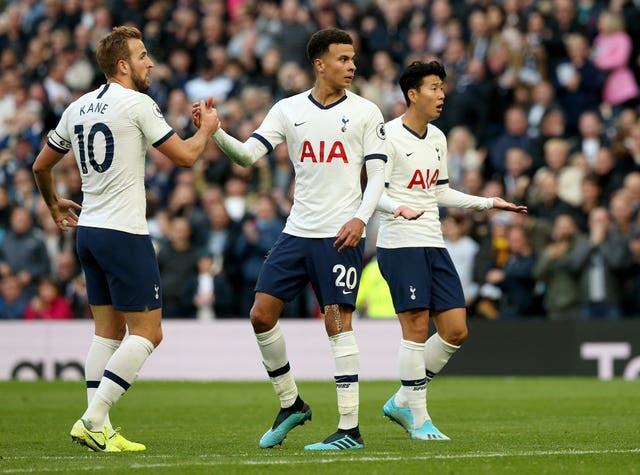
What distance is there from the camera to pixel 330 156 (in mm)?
9211

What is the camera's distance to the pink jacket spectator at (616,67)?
20.2 metres

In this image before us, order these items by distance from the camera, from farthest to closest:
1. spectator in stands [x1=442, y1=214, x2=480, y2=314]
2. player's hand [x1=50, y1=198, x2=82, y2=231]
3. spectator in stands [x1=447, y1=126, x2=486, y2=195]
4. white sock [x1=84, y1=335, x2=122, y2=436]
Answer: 1. spectator in stands [x1=447, y1=126, x2=486, y2=195]
2. spectator in stands [x1=442, y1=214, x2=480, y2=314]
3. player's hand [x1=50, y1=198, x2=82, y2=231]
4. white sock [x1=84, y1=335, x2=122, y2=436]

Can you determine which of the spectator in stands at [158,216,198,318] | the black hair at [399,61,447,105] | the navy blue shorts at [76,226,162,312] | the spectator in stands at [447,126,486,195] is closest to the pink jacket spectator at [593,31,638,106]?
the spectator in stands at [447,126,486,195]

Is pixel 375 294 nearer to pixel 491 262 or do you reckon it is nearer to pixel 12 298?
pixel 491 262

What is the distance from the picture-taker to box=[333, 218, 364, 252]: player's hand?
888 cm

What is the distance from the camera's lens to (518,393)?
51.5 ft

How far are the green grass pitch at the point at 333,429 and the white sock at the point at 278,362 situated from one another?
0.36m

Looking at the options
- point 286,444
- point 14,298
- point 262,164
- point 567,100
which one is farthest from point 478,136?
point 286,444

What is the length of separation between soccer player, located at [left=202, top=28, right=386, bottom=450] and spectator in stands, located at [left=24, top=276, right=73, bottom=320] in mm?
11330

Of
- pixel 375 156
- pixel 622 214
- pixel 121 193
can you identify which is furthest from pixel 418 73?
pixel 622 214

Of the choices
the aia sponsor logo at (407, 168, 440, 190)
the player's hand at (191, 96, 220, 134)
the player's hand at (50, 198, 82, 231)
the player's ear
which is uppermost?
the player's ear

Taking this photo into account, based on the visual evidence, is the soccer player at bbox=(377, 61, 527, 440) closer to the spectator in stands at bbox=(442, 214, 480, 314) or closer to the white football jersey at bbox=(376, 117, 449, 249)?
the white football jersey at bbox=(376, 117, 449, 249)

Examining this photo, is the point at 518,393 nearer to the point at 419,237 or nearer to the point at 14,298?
the point at 419,237

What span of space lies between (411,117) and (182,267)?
964 centimetres
